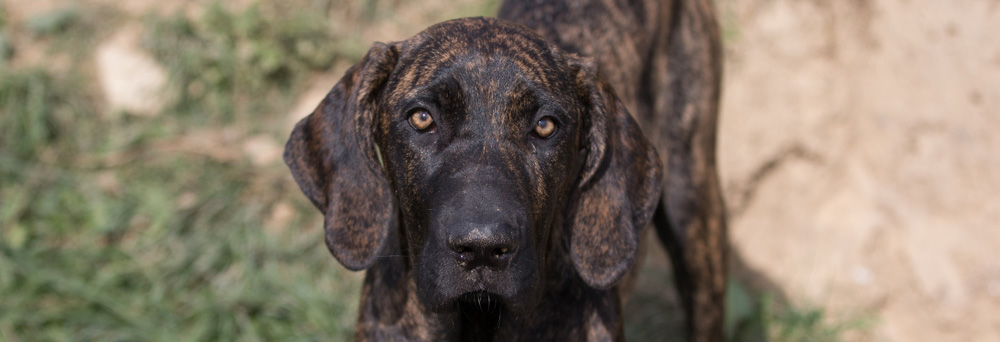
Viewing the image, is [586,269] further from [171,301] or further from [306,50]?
[306,50]

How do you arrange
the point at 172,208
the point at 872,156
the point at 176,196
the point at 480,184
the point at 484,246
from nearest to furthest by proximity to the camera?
the point at 484,246 < the point at 480,184 < the point at 172,208 < the point at 176,196 < the point at 872,156

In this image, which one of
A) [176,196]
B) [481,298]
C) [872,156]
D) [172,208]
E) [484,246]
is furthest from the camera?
[872,156]

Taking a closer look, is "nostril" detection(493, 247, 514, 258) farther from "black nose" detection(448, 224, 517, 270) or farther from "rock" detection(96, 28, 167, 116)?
"rock" detection(96, 28, 167, 116)

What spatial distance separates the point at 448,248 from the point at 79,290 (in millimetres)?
3100

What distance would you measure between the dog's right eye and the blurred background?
2.16 m

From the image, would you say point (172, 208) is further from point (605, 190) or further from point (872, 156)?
point (872, 156)

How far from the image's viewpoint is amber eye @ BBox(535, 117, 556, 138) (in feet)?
9.47

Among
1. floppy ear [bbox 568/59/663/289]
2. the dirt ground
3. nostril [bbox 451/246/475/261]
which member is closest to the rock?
the dirt ground

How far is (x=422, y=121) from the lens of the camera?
9.37 feet

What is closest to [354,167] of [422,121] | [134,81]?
[422,121]

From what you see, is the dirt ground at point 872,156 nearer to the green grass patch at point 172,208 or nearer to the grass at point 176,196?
the grass at point 176,196

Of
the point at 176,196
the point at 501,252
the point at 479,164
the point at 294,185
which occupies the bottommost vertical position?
the point at 501,252

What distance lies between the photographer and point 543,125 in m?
2.89

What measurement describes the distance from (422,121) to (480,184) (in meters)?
0.31
